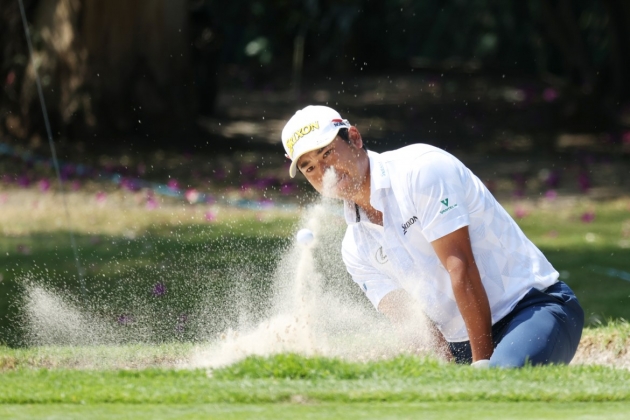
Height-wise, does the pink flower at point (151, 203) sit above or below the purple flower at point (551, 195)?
above

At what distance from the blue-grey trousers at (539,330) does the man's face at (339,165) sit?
100 centimetres

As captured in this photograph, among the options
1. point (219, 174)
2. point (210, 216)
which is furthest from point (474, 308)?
point (219, 174)

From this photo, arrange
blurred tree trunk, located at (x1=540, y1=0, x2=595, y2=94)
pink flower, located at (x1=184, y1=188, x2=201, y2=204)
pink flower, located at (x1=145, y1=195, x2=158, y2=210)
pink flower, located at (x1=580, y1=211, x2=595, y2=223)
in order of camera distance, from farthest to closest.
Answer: blurred tree trunk, located at (x1=540, y1=0, x2=595, y2=94), pink flower, located at (x1=184, y1=188, x2=201, y2=204), pink flower, located at (x1=145, y1=195, x2=158, y2=210), pink flower, located at (x1=580, y1=211, x2=595, y2=223)

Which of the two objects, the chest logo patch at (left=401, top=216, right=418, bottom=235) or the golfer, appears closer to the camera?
the golfer

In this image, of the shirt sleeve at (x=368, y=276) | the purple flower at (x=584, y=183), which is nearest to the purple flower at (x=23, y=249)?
the shirt sleeve at (x=368, y=276)

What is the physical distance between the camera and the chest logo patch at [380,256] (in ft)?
17.5

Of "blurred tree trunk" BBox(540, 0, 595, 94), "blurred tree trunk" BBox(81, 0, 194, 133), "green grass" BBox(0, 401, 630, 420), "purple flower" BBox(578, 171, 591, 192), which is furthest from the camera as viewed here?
"blurred tree trunk" BBox(540, 0, 595, 94)

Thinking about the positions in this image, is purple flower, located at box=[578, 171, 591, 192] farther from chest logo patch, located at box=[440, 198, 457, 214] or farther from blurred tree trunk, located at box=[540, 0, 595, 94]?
chest logo patch, located at box=[440, 198, 457, 214]

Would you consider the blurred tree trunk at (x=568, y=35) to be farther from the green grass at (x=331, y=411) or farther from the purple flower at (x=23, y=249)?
the green grass at (x=331, y=411)

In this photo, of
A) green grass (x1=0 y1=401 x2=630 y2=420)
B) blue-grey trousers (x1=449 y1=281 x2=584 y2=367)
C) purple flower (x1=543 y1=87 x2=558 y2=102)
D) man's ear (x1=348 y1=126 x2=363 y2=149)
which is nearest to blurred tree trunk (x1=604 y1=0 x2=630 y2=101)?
purple flower (x1=543 y1=87 x2=558 y2=102)

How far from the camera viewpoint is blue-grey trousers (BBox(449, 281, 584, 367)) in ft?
16.0

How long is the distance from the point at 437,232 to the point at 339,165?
1.88 ft

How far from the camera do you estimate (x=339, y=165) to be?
194 inches

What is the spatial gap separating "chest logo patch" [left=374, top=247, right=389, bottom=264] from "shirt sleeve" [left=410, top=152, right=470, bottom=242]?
53cm
